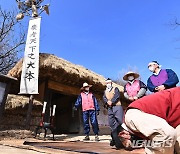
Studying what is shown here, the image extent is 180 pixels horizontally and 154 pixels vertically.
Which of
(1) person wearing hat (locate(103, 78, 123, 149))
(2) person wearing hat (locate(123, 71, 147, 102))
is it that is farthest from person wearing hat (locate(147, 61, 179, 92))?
(1) person wearing hat (locate(103, 78, 123, 149))

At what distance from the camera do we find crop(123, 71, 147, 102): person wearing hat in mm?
4344

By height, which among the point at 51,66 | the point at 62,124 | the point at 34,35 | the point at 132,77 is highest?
the point at 34,35

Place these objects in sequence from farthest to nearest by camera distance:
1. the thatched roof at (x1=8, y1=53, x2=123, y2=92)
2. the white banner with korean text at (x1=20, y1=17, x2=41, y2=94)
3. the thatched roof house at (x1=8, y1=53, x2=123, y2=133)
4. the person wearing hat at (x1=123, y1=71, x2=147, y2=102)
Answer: the thatched roof house at (x1=8, y1=53, x2=123, y2=133), the thatched roof at (x1=8, y1=53, x2=123, y2=92), the white banner with korean text at (x1=20, y1=17, x2=41, y2=94), the person wearing hat at (x1=123, y1=71, x2=147, y2=102)

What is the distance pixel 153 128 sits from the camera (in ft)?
4.42

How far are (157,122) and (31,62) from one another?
5.31 m

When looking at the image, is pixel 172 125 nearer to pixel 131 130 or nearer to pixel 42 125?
pixel 131 130

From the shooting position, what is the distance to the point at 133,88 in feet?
14.4

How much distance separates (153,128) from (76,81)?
7.08 meters

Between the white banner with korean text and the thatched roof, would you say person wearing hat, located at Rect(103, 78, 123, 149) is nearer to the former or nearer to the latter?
the white banner with korean text

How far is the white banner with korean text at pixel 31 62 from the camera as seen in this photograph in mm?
6020

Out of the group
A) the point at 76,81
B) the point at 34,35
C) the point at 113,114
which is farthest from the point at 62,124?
the point at 113,114

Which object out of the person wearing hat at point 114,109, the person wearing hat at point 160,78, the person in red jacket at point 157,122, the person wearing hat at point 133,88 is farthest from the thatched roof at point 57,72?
the person in red jacket at point 157,122

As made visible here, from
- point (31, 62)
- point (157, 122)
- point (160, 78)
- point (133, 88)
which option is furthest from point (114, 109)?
point (157, 122)

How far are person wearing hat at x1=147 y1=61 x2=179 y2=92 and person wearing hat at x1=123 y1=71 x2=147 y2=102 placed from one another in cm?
51
